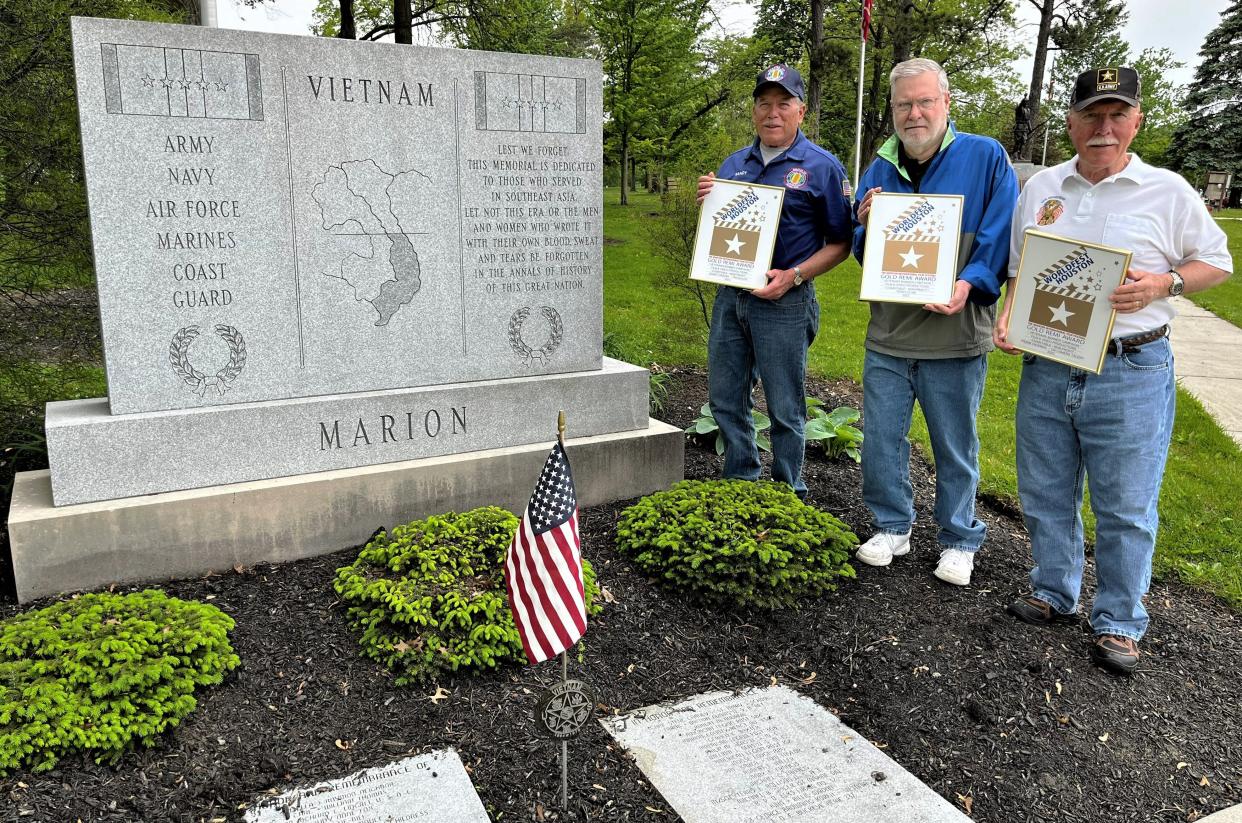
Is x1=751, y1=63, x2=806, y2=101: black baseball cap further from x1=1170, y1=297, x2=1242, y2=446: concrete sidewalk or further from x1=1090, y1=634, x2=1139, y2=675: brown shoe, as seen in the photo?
x1=1170, y1=297, x2=1242, y2=446: concrete sidewalk

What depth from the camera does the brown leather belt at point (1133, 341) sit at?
3311 mm

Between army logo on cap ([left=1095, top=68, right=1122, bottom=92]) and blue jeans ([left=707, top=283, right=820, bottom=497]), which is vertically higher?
army logo on cap ([left=1095, top=68, right=1122, bottom=92])

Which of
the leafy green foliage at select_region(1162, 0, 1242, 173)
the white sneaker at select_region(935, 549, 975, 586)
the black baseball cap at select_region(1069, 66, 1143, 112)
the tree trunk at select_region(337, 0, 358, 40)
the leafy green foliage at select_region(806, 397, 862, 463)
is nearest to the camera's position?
the black baseball cap at select_region(1069, 66, 1143, 112)

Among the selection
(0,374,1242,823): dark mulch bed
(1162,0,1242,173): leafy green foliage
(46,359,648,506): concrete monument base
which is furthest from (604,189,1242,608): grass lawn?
(1162,0,1242,173): leafy green foliage

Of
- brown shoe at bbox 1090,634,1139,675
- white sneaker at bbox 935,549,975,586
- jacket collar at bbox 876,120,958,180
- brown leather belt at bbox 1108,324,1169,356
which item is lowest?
brown shoe at bbox 1090,634,1139,675

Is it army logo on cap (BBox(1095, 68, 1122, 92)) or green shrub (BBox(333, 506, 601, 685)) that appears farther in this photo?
green shrub (BBox(333, 506, 601, 685))

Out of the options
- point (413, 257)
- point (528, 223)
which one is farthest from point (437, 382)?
point (528, 223)

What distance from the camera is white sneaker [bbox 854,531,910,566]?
14.0 ft

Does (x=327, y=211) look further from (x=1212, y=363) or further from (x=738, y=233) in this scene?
(x=1212, y=363)

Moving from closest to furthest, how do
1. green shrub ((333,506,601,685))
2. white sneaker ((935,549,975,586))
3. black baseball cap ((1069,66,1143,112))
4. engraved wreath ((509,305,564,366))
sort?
black baseball cap ((1069,66,1143,112)), green shrub ((333,506,601,685)), white sneaker ((935,549,975,586)), engraved wreath ((509,305,564,366))

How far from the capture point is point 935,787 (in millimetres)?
2854

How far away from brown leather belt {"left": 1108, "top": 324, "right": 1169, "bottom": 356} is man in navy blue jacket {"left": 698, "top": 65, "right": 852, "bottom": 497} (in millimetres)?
1366

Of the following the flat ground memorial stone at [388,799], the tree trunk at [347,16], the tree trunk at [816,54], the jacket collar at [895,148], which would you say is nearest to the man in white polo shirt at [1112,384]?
the jacket collar at [895,148]

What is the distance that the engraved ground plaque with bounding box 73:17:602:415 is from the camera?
385 centimetres
